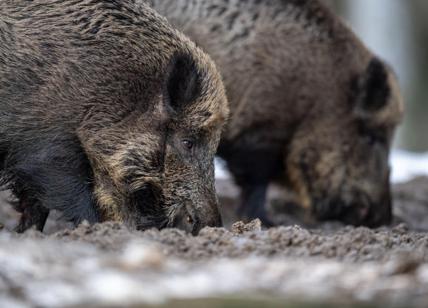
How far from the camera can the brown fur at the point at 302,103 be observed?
28.2 ft

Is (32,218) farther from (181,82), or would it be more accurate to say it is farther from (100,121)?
(181,82)

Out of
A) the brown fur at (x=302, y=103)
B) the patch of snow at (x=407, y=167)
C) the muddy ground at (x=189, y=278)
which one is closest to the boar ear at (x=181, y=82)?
the muddy ground at (x=189, y=278)

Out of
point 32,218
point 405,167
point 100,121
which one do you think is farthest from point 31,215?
point 405,167

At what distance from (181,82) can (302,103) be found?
3.17 metres

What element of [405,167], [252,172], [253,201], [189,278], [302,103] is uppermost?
[189,278]

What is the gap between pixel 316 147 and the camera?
30.4ft

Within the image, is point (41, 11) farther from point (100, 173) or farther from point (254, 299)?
point (254, 299)

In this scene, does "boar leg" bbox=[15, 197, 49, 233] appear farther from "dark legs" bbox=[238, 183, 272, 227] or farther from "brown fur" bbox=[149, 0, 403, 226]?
"dark legs" bbox=[238, 183, 272, 227]

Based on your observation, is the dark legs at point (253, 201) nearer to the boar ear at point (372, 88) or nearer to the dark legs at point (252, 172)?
the dark legs at point (252, 172)

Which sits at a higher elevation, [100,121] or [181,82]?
[181,82]

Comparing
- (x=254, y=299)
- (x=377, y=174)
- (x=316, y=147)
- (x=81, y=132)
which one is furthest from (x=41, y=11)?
(x=377, y=174)

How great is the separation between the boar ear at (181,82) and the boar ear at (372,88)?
3578 millimetres

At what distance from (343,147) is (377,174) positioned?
17.0 inches

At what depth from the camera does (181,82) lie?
5941 mm
